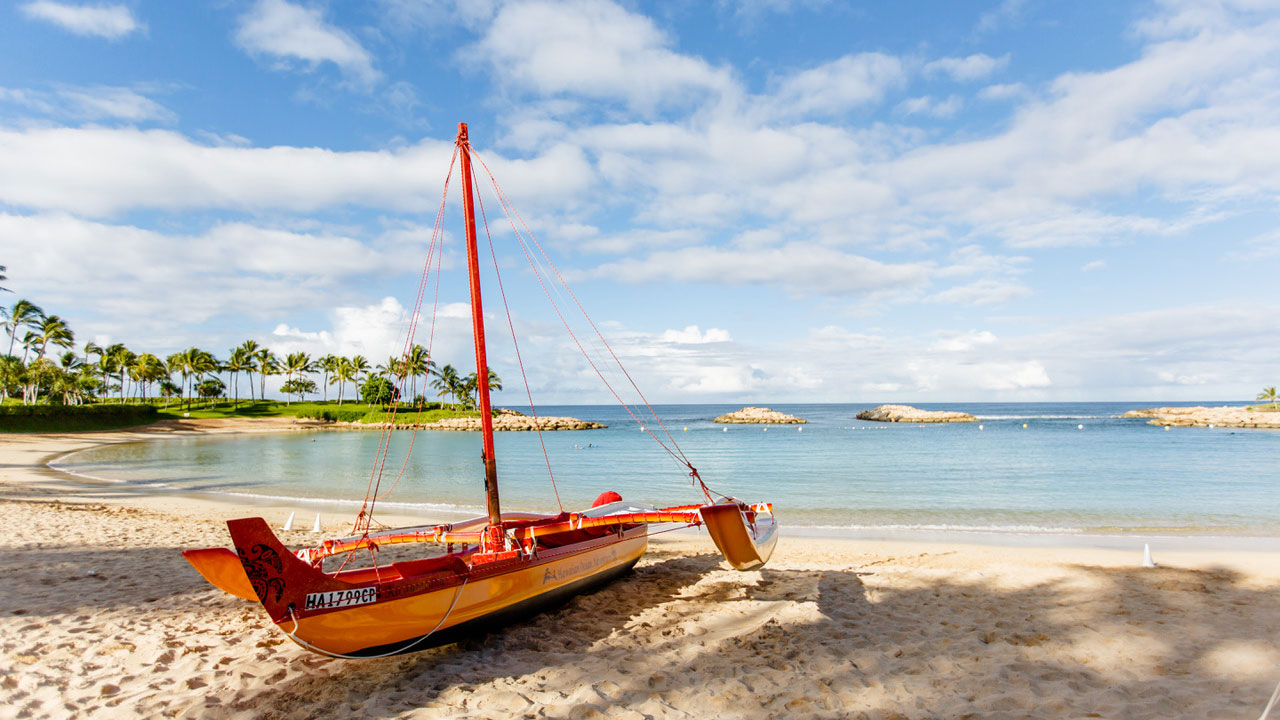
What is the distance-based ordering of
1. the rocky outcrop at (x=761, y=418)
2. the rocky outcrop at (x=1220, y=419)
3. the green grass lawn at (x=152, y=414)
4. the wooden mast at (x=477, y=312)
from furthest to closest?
the rocky outcrop at (x=761, y=418) < the rocky outcrop at (x=1220, y=419) < the green grass lawn at (x=152, y=414) < the wooden mast at (x=477, y=312)

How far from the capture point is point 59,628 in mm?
6973

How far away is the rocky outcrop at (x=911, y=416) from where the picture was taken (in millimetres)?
97812

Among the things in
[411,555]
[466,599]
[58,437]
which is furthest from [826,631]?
[58,437]

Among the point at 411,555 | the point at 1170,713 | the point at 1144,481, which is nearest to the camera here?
the point at 1170,713

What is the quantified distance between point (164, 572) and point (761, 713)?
9.81 metres

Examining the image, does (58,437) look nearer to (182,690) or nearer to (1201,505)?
(182,690)

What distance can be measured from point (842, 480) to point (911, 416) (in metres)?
85.5

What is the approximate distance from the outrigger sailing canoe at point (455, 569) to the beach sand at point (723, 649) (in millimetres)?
424

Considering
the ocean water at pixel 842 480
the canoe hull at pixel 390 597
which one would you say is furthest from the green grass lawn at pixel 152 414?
the canoe hull at pixel 390 597

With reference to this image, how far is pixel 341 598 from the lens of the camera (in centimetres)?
579

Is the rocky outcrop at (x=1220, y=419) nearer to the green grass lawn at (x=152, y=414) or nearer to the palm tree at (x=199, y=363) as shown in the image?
the green grass lawn at (x=152, y=414)

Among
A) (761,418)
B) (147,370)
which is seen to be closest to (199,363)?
(147,370)

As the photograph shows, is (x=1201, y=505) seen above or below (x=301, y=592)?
below

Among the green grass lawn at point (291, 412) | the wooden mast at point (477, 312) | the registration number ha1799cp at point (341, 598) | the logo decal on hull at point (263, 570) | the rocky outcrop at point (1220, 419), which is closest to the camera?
the logo decal on hull at point (263, 570)
